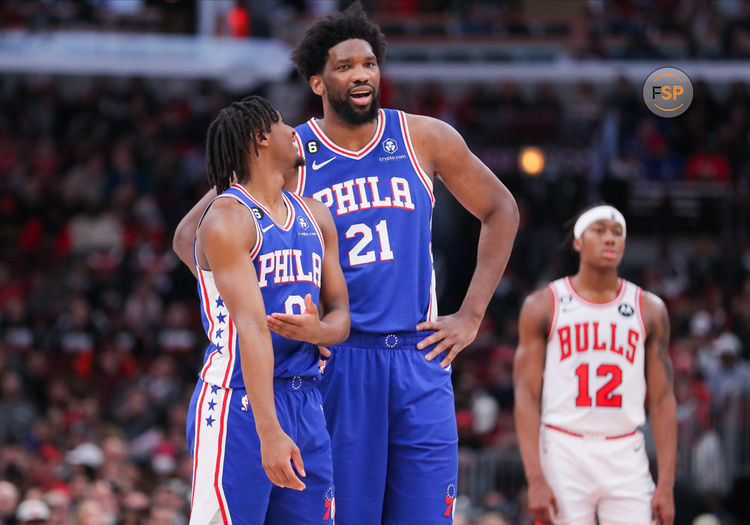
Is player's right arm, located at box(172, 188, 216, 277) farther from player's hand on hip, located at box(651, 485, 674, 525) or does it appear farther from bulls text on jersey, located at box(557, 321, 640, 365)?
player's hand on hip, located at box(651, 485, 674, 525)

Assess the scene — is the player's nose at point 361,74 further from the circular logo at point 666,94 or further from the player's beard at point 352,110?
the circular logo at point 666,94

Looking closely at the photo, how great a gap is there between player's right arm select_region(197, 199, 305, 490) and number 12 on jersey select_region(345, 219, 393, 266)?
0.77 m

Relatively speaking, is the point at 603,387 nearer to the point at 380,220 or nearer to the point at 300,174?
the point at 380,220

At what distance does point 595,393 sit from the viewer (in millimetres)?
6066

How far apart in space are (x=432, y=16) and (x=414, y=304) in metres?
15.2

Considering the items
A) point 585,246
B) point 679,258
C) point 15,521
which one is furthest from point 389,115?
point 679,258

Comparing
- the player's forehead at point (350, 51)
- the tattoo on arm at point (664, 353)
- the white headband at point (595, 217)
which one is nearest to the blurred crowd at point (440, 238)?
the tattoo on arm at point (664, 353)

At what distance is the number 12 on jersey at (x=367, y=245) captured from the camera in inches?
188

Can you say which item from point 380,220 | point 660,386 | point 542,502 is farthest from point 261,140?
point 660,386

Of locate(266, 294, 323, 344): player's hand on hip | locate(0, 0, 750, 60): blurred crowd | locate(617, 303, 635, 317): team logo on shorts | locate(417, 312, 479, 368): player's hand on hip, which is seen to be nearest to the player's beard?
locate(417, 312, 479, 368): player's hand on hip

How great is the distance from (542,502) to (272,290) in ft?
7.92

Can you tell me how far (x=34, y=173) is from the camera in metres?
17.9

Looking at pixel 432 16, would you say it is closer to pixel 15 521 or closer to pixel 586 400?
pixel 15 521

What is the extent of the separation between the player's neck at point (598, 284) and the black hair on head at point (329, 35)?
1960 millimetres
